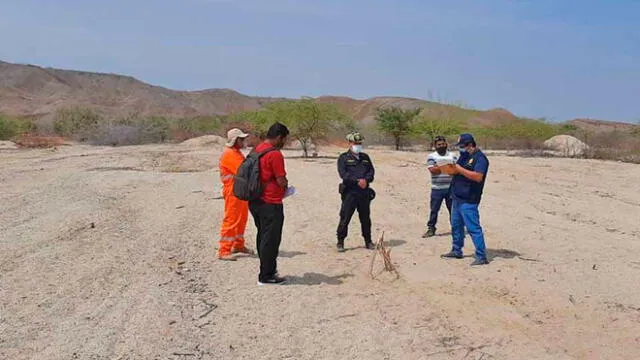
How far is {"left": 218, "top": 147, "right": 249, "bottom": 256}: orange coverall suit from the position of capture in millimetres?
8883

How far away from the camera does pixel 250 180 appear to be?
7.45 metres

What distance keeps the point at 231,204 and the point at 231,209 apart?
0.21 ft

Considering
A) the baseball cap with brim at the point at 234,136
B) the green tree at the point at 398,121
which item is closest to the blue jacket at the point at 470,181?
the baseball cap with brim at the point at 234,136

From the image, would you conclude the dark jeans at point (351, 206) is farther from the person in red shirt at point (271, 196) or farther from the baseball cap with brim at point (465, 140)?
the person in red shirt at point (271, 196)

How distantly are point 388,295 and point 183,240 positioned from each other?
4.13 metres

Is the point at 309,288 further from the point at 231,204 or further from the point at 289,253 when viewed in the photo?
the point at 289,253

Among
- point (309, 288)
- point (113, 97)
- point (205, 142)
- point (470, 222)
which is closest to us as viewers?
point (309, 288)

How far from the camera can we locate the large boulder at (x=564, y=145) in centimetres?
3784

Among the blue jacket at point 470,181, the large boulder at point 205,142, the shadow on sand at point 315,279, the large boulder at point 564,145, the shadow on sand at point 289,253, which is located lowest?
the large boulder at point 205,142

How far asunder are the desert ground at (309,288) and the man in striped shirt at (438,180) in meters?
0.41

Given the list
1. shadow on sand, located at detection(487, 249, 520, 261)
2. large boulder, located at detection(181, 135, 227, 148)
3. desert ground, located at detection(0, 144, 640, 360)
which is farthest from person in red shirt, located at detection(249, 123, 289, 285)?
large boulder, located at detection(181, 135, 227, 148)

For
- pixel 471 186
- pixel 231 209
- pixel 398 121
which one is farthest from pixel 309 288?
pixel 398 121

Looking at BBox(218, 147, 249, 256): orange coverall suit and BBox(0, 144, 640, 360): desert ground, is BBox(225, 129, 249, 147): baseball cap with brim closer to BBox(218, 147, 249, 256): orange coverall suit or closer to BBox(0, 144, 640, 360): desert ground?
BBox(218, 147, 249, 256): orange coverall suit

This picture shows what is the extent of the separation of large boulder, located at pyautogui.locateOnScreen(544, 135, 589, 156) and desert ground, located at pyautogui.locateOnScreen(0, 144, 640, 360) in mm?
24013
